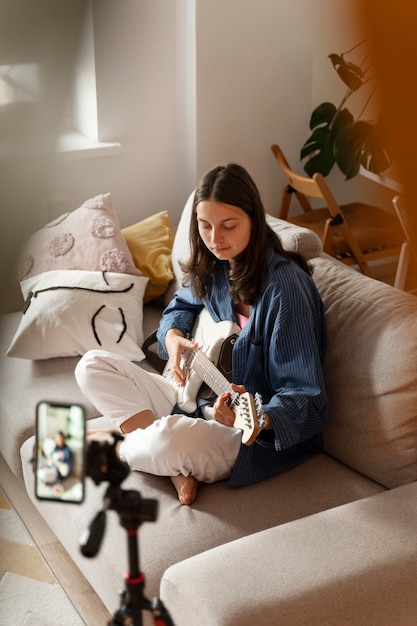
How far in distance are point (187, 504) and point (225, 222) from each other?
1.99 feet

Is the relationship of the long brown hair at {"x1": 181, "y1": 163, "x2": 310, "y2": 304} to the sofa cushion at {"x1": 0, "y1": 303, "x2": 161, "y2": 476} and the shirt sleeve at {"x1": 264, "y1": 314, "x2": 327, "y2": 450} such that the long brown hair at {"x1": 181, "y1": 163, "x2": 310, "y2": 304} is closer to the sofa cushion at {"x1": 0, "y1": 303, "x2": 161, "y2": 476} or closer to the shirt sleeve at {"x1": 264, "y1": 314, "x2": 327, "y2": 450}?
the shirt sleeve at {"x1": 264, "y1": 314, "x2": 327, "y2": 450}

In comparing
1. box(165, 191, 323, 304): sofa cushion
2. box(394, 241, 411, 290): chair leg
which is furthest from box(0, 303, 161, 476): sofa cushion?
box(394, 241, 411, 290): chair leg

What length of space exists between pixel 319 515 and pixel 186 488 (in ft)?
0.98

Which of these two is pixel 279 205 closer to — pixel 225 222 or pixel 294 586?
pixel 225 222

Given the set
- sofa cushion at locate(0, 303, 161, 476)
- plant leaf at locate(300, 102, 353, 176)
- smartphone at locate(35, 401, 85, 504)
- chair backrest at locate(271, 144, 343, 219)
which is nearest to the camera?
smartphone at locate(35, 401, 85, 504)

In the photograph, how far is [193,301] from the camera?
2.00 metres

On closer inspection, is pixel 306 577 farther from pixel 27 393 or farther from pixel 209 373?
pixel 27 393

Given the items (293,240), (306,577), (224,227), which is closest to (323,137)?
(293,240)

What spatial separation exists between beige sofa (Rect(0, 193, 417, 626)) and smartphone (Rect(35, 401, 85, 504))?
776 millimetres

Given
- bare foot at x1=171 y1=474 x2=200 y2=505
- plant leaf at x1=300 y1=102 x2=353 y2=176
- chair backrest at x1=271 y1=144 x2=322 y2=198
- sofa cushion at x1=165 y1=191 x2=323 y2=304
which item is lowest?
bare foot at x1=171 y1=474 x2=200 y2=505

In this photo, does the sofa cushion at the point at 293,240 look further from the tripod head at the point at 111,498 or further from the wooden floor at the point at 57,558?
the tripod head at the point at 111,498

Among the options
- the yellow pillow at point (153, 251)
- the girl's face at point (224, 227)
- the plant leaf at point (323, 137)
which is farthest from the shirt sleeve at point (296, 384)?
the plant leaf at point (323, 137)

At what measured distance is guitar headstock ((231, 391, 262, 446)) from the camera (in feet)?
4.44

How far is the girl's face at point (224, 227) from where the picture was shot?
1.72 metres
